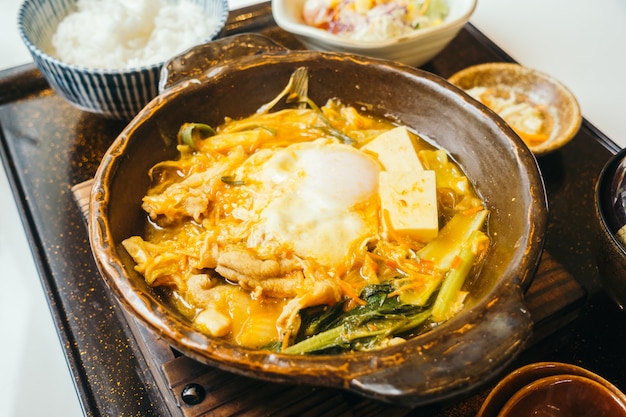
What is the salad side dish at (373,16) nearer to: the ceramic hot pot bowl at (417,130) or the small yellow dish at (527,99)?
the small yellow dish at (527,99)

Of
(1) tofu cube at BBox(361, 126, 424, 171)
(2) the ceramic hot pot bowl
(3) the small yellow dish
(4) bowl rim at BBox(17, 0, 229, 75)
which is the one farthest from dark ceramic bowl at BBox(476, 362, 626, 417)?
(4) bowl rim at BBox(17, 0, 229, 75)

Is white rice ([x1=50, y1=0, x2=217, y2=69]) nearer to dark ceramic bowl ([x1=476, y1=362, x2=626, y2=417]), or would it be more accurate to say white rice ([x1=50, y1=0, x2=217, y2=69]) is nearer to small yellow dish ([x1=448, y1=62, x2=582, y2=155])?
small yellow dish ([x1=448, y1=62, x2=582, y2=155])

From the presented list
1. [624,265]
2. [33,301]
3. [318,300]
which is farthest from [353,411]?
[33,301]

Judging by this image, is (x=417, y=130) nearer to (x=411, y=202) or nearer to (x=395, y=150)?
(x=395, y=150)

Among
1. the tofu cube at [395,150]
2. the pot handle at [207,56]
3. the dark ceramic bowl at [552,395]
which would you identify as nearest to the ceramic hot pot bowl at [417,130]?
the pot handle at [207,56]

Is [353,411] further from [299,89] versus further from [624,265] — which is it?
[299,89]

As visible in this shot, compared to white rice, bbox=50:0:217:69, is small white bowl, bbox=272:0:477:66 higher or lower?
higher
